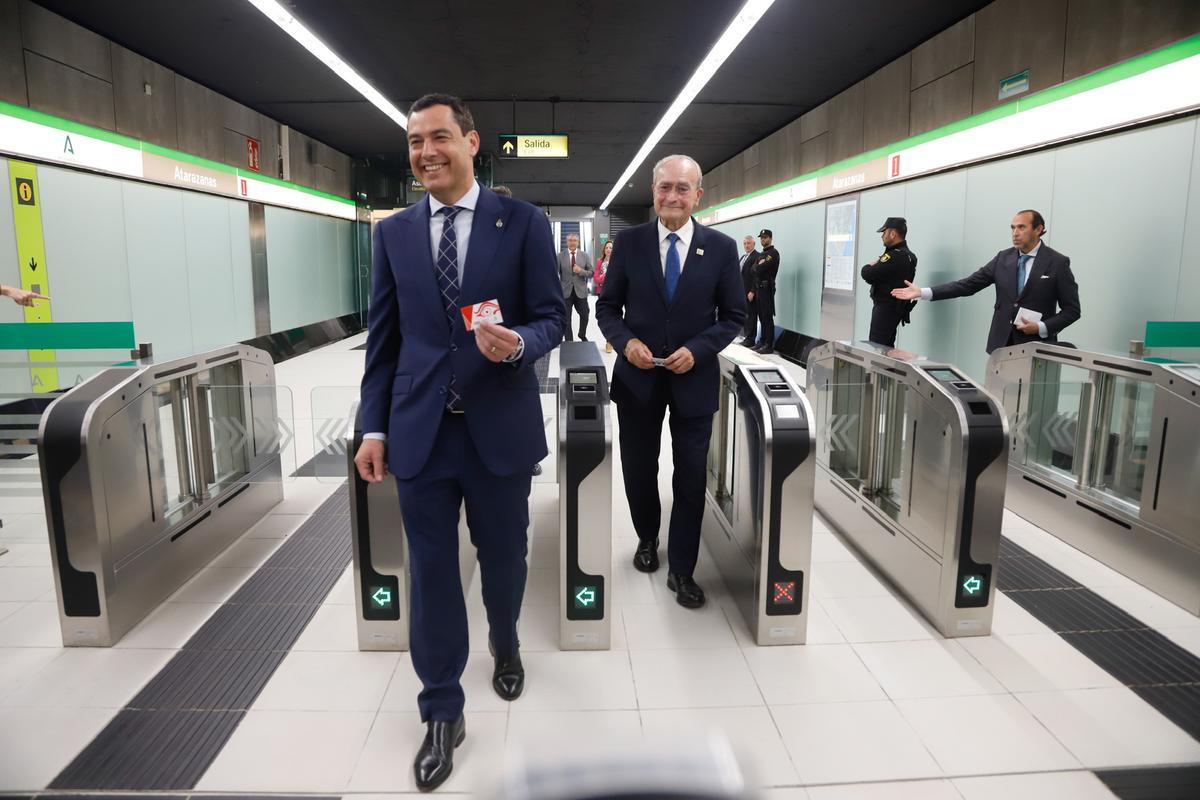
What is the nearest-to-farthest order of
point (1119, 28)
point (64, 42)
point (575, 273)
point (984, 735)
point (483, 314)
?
1. point (483, 314)
2. point (984, 735)
3. point (1119, 28)
4. point (64, 42)
5. point (575, 273)

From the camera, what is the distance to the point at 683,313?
9.25 ft

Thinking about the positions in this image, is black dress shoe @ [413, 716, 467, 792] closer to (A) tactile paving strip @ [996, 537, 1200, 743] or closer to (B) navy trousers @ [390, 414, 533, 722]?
(B) navy trousers @ [390, 414, 533, 722]

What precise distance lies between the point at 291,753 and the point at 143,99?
23.5ft

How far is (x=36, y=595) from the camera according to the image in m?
3.11

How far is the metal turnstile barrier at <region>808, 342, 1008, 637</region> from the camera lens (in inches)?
107

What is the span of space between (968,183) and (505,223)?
5540 mm

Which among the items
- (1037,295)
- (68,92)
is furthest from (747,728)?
(68,92)

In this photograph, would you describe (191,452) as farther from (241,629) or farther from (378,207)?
(378,207)

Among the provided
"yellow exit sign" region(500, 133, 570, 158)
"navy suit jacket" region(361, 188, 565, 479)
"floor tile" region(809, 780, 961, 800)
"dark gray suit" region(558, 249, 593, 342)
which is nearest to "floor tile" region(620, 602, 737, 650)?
"floor tile" region(809, 780, 961, 800)

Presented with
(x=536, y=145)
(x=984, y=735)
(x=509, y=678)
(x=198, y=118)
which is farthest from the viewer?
(x=536, y=145)

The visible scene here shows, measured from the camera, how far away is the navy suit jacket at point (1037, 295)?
175 inches

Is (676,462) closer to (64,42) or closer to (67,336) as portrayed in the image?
(67,336)

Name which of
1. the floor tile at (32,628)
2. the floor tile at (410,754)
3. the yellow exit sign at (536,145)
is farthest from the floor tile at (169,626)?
the yellow exit sign at (536,145)

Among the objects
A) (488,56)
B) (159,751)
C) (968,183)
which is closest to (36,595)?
(159,751)
